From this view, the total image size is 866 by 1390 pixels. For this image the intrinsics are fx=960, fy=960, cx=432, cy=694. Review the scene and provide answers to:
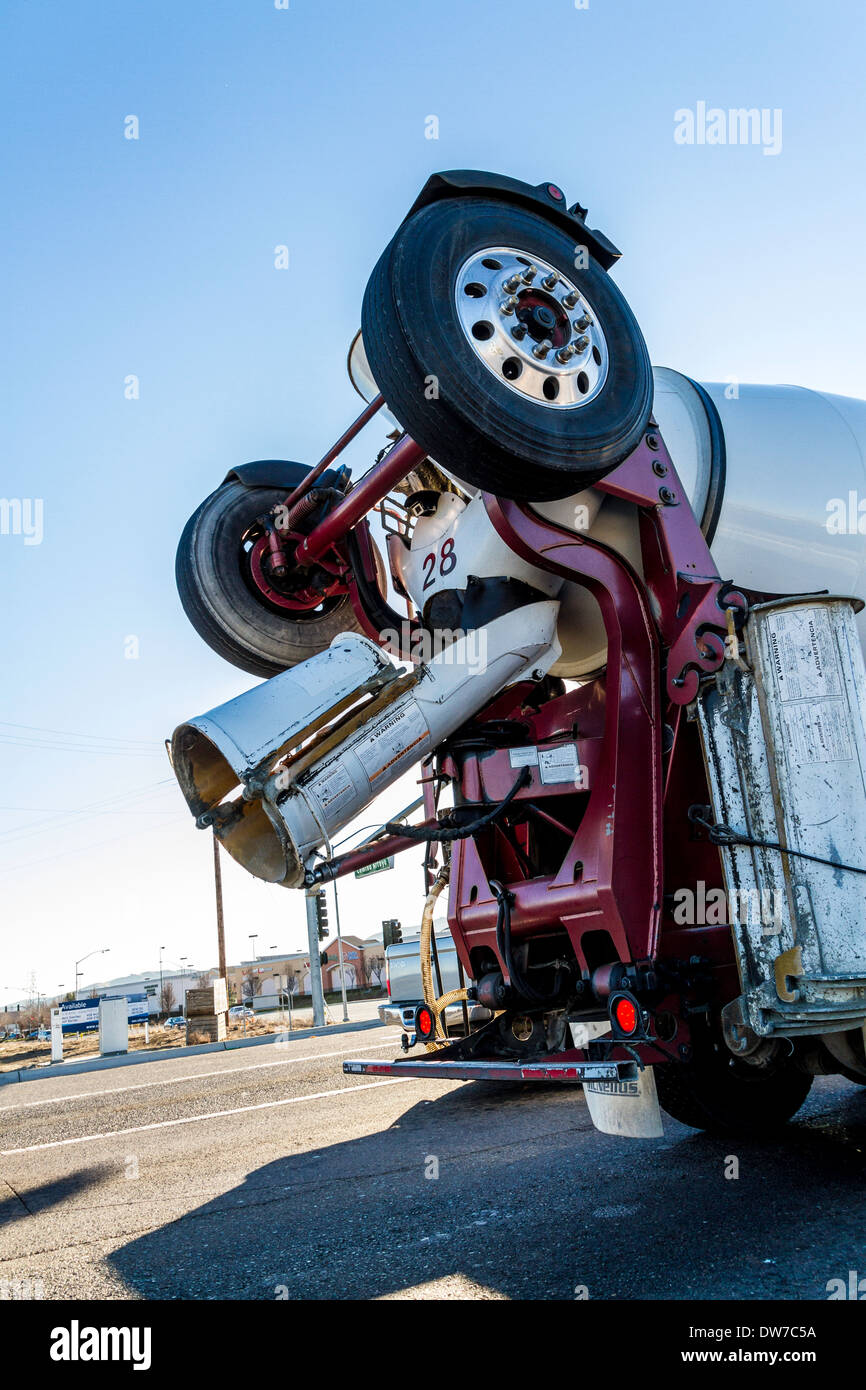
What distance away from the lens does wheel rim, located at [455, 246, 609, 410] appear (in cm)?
Answer: 326

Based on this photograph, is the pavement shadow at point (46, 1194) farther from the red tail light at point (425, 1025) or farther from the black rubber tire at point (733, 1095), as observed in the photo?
the black rubber tire at point (733, 1095)

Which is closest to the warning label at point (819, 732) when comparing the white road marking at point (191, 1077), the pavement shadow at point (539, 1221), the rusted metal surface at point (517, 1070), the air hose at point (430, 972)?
the rusted metal surface at point (517, 1070)

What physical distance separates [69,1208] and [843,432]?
496 centimetres

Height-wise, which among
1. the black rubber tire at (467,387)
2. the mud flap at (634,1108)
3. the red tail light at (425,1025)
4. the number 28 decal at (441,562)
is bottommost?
the mud flap at (634,1108)

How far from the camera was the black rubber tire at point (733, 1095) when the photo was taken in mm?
4055

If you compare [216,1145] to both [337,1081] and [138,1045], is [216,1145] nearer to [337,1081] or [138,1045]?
[337,1081]

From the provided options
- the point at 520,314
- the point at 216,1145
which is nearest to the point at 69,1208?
the point at 216,1145

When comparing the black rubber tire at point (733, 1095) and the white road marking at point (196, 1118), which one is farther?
the white road marking at point (196, 1118)

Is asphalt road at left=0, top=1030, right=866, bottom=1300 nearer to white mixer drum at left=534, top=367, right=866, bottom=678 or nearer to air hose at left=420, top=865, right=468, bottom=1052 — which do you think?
air hose at left=420, top=865, right=468, bottom=1052

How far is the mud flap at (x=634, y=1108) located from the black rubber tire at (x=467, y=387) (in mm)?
2095

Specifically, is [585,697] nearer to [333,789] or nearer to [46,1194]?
[333,789]

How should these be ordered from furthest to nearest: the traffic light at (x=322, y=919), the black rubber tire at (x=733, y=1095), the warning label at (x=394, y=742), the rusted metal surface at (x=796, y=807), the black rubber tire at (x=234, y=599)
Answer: the traffic light at (x=322, y=919) → the black rubber tire at (x=234, y=599) → the black rubber tire at (x=733, y=1095) → the warning label at (x=394, y=742) → the rusted metal surface at (x=796, y=807)

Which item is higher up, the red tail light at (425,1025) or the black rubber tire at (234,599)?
the black rubber tire at (234,599)

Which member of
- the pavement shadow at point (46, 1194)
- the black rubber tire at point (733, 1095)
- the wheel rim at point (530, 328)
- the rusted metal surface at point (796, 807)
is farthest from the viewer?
the pavement shadow at point (46, 1194)
